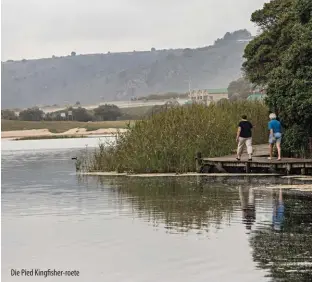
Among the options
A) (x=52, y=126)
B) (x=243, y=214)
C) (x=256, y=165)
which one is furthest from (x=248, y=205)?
(x=52, y=126)

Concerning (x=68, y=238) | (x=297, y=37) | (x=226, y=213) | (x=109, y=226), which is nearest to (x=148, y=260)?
(x=68, y=238)

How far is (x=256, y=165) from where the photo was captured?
114 ft

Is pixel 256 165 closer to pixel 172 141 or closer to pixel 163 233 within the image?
pixel 172 141

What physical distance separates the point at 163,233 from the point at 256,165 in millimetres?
15756

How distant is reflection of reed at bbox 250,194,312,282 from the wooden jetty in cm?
1127

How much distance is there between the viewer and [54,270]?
1597 cm

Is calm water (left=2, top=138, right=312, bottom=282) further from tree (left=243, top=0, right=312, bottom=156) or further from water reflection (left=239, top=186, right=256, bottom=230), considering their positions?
tree (left=243, top=0, right=312, bottom=156)

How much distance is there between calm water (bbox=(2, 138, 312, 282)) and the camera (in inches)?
610

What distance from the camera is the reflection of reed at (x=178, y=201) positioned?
21.4 metres

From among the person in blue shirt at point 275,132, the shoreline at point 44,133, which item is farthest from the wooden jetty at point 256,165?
the shoreline at point 44,133

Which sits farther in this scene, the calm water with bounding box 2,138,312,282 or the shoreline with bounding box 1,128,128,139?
the shoreline with bounding box 1,128,128,139

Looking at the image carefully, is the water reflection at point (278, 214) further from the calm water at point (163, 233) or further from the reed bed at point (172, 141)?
the reed bed at point (172, 141)

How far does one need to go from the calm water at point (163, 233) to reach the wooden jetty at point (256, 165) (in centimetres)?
277

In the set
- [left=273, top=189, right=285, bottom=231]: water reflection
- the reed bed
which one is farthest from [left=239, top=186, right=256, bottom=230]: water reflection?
the reed bed
